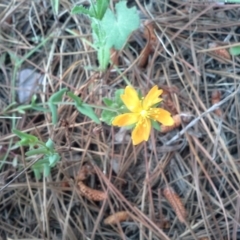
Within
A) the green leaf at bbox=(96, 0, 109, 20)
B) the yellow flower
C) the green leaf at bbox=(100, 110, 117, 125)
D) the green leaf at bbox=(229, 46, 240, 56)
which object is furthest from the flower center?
the green leaf at bbox=(229, 46, 240, 56)

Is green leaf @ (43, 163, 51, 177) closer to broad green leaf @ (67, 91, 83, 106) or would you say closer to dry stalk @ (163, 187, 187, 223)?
broad green leaf @ (67, 91, 83, 106)

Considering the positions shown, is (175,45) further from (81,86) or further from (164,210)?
(164,210)

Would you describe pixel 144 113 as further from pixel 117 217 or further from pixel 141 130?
pixel 117 217

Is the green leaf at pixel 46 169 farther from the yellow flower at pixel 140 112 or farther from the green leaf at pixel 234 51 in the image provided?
the green leaf at pixel 234 51

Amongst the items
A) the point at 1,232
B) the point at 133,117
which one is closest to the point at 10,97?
the point at 1,232

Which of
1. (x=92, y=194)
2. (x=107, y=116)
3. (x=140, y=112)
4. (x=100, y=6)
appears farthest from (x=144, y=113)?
(x=92, y=194)
